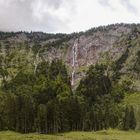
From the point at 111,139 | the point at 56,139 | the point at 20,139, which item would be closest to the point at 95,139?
the point at 111,139

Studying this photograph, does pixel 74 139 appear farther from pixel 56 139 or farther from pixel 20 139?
pixel 20 139

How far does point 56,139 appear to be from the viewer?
149 metres

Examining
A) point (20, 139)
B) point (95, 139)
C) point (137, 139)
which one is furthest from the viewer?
point (137, 139)

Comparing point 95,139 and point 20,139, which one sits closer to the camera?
point 20,139

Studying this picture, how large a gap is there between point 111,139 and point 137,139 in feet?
49.3

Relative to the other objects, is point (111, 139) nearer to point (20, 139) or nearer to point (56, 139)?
point (56, 139)

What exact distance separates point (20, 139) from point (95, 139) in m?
30.6

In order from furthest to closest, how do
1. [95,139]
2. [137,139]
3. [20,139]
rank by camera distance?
[137,139] < [95,139] < [20,139]

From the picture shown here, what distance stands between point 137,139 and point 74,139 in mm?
30359

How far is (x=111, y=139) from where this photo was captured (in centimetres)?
15562

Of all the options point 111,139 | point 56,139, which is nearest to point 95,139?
point 111,139

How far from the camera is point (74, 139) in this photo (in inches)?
5925

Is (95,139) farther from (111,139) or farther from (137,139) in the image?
(137,139)

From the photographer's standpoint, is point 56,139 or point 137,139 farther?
point 137,139
